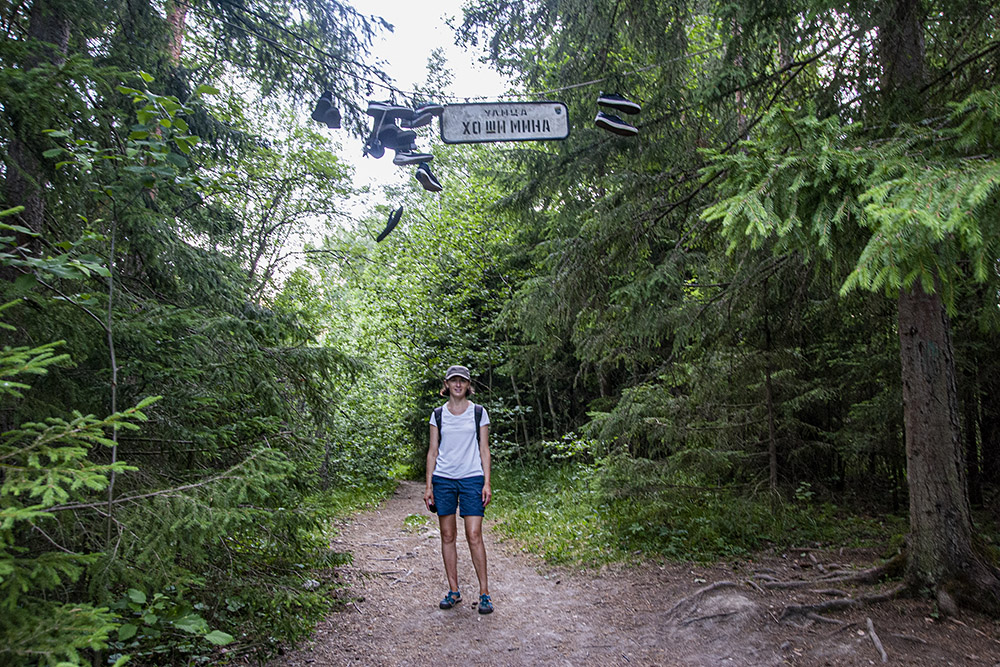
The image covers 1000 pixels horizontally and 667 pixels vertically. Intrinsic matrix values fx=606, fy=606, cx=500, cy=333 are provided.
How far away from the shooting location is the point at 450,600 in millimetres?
5031

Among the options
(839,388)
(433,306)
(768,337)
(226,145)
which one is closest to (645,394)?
(768,337)

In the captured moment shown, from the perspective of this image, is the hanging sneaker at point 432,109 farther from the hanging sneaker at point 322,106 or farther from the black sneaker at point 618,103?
the hanging sneaker at point 322,106

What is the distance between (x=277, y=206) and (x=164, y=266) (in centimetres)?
922

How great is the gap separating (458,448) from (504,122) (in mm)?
2499

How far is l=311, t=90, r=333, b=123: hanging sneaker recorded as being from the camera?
5504 millimetres

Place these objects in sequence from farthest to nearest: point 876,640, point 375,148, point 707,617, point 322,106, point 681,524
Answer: point 681,524
point 322,106
point 375,148
point 707,617
point 876,640

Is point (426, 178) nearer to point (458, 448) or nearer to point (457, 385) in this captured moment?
point (457, 385)

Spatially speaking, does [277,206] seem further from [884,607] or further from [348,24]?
[884,607]

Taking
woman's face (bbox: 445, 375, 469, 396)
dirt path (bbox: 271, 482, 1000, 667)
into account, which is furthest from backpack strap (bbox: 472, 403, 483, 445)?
dirt path (bbox: 271, 482, 1000, 667)

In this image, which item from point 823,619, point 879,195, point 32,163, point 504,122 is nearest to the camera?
point 879,195

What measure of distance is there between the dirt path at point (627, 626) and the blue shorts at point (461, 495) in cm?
86

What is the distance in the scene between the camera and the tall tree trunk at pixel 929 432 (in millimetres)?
4195

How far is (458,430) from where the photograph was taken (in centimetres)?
485

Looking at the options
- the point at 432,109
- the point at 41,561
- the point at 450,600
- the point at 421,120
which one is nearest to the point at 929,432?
the point at 450,600
